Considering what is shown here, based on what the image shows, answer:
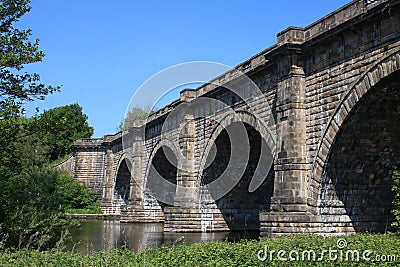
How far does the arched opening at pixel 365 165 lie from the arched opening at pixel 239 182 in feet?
27.4

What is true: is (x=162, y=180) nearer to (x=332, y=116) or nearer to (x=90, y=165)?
(x=90, y=165)

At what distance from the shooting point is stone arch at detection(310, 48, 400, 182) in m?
13.7

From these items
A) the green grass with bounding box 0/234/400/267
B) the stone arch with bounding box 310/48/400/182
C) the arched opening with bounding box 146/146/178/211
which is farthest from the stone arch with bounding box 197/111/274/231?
the green grass with bounding box 0/234/400/267

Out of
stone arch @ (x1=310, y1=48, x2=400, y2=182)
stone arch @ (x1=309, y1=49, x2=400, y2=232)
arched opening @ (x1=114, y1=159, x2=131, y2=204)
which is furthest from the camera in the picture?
arched opening @ (x1=114, y1=159, x2=131, y2=204)

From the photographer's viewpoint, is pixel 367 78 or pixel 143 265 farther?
pixel 367 78

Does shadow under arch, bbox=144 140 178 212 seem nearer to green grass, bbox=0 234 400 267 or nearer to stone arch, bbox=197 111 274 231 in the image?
stone arch, bbox=197 111 274 231

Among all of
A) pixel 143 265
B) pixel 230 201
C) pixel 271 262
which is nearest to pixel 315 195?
pixel 271 262

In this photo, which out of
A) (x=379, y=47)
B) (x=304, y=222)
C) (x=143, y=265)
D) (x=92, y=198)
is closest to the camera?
(x=143, y=265)

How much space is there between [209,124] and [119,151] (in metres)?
22.5

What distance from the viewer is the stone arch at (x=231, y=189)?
88.1 feet

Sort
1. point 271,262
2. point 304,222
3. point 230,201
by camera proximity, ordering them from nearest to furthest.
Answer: point 271,262 → point 304,222 → point 230,201

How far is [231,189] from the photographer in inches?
1153

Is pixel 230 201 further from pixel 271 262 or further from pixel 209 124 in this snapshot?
pixel 271 262

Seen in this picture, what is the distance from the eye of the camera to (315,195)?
55.5 feet
